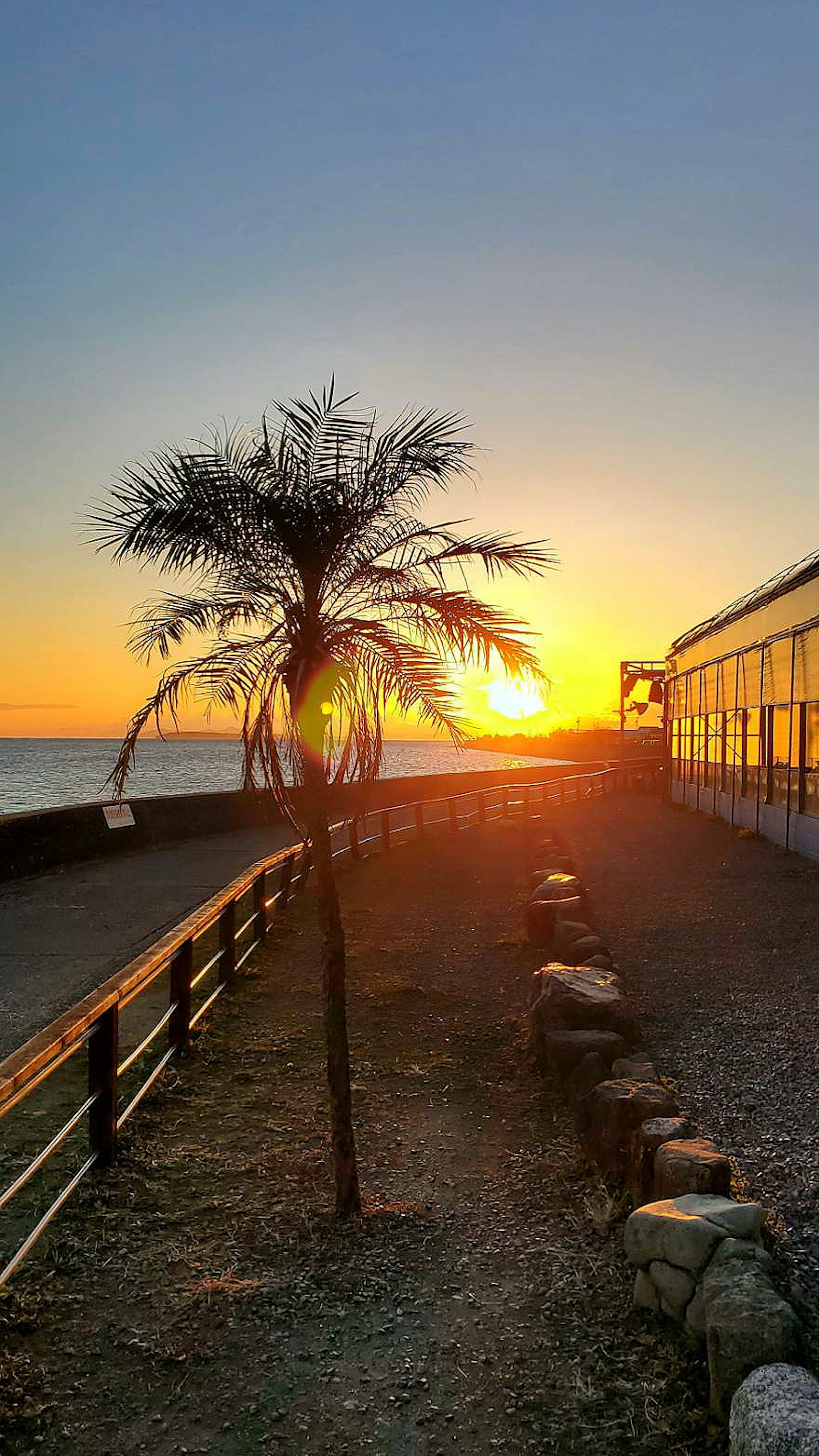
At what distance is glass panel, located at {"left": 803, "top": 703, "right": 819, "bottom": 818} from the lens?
18109 millimetres

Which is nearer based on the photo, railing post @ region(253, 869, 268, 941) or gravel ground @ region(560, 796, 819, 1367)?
gravel ground @ region(560, 796, 819, 1367)

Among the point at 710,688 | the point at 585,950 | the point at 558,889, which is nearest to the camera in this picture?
the point at 585,950

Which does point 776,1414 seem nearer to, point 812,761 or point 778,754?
point 812,761

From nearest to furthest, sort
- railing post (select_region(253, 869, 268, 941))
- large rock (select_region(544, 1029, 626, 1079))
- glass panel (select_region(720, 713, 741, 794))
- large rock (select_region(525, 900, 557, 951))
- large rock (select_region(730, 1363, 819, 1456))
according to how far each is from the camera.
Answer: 1. large rock (select_region(730, 1363, 819, 1456))
2. large rock (select_region(544, 1029, 626, 1079))
3. railing post (select_region(253, 869, 268, 941))
4. large rock (select_region(525, 900, 557, 951))
5. glass panel (select_region(720, 713, 741, 794))

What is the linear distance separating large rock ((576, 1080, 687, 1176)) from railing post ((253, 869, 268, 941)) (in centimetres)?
551

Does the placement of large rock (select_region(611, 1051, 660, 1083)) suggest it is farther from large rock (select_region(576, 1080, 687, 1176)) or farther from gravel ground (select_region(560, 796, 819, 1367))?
gravel ground (select_region(560, 796, 819, 1367))

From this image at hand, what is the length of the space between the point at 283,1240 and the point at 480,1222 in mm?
969

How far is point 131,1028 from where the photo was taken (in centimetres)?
739

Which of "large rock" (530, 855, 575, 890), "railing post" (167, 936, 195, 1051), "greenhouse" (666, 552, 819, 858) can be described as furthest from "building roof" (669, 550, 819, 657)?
"railing post" (167, 936, 195, 1051)

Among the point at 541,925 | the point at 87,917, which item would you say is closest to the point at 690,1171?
the point at 541,925

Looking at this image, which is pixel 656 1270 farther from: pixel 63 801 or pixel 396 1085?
pixel 63 801

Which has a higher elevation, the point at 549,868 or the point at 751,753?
the point at 751,753

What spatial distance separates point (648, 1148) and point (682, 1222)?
0.83 m

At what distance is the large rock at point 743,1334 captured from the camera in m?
3.33
